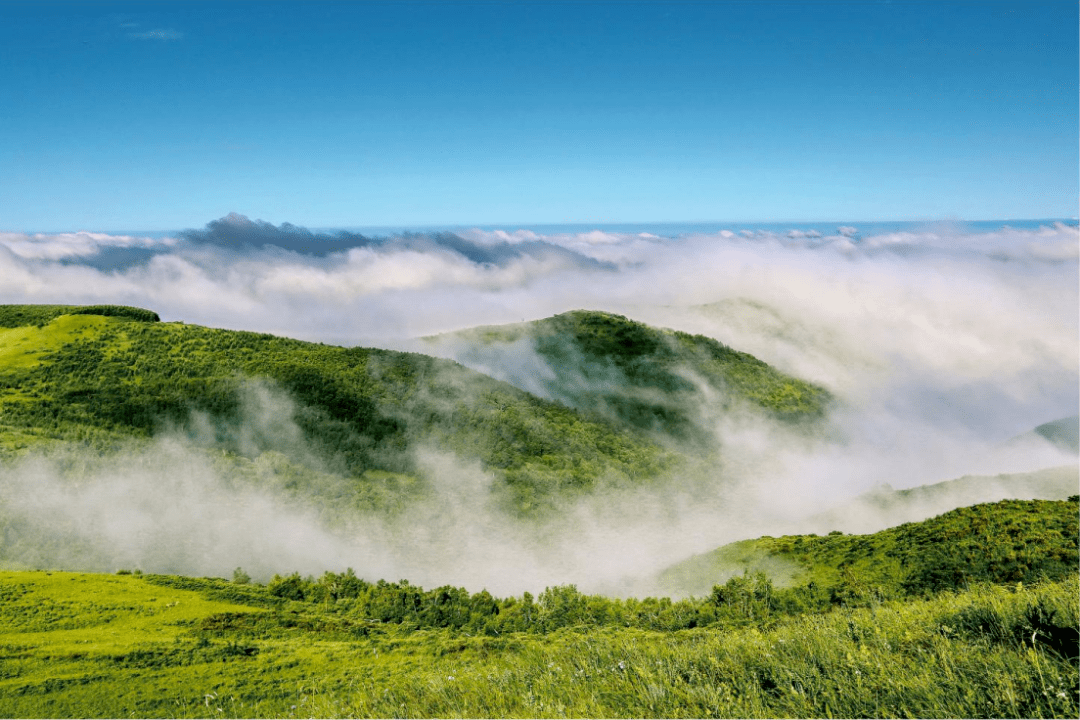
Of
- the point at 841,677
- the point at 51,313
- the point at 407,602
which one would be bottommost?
the point at 407,602

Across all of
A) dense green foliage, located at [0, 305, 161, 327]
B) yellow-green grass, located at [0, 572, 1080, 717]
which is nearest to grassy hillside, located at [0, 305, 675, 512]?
dense green foliage, located at [0, 305, 161, 327]

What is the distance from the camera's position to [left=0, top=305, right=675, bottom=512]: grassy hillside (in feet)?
317

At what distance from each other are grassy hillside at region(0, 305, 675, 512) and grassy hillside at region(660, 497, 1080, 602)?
7145 cm

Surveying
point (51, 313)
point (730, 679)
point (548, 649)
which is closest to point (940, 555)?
point (548, 649)

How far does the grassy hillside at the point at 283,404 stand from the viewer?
96.5 meters

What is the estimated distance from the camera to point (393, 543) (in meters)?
91.5

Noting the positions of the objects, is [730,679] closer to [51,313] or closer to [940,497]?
[940,497]

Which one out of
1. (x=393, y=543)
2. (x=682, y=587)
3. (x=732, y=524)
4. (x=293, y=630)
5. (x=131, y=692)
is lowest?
(x=732, y=524)

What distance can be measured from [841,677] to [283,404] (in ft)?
401

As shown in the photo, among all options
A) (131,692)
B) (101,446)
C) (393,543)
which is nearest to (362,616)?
(131,692)

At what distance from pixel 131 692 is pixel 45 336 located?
126710 mm

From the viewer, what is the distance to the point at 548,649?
52.5 ft

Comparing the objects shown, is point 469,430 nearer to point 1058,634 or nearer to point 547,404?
point 547,404

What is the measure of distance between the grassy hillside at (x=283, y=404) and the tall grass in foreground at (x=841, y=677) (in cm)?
9146
